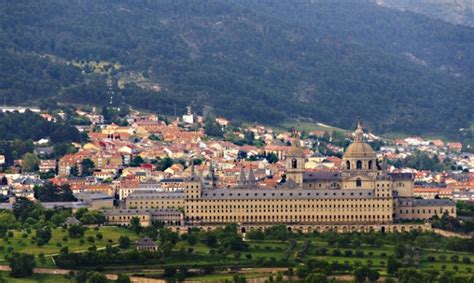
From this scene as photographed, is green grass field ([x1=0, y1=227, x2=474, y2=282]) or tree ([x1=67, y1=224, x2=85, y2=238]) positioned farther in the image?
tree ([x1=67, y1=224, x2=85, y2=238])

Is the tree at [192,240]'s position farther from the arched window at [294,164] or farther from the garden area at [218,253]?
the arched window at [294,164]

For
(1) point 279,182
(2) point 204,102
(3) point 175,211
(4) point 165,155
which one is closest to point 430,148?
(2) point 204,102

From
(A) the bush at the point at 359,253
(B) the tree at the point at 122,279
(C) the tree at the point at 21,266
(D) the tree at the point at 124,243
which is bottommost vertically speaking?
(B) the tree at the point at 122,279

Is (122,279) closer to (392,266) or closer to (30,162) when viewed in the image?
(392,266)

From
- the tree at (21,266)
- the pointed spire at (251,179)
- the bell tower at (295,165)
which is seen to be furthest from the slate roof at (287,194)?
the tree at (21,266)

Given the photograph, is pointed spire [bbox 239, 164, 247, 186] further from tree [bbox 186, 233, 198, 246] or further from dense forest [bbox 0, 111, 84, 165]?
dense forest [bbox 0, 111, 84, 165]

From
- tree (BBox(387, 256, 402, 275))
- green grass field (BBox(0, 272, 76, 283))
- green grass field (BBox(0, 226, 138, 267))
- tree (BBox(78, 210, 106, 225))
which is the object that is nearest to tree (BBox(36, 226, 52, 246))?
green grass field (BBox(0, 226, 138, 267))
